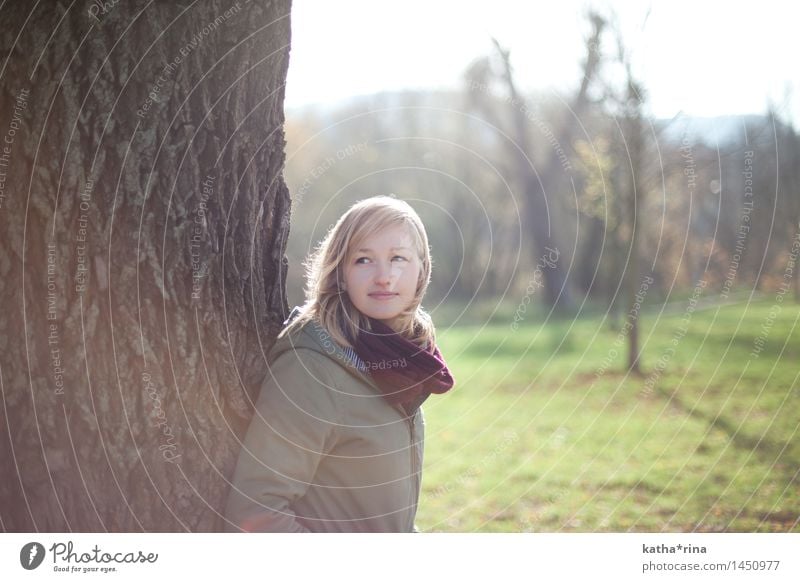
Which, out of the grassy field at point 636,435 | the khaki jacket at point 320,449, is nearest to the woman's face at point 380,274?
the khaki jacket at point 320,449

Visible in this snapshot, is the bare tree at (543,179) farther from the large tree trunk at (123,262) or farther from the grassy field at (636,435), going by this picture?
the large tree trunk at (123,262)

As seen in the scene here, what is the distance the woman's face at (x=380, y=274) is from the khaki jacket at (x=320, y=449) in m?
0.19

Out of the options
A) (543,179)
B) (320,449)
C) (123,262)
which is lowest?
(320,449)

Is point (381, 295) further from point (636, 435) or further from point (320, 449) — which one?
point (636, 435)

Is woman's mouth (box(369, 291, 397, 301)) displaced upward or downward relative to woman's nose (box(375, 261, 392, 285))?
downward

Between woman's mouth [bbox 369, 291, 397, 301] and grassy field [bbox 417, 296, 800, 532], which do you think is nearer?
woman's mouth [bbox 369, 291, 397, 301]

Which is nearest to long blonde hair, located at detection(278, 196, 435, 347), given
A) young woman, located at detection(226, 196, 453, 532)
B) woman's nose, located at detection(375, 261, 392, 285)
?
young woman, located at detection(226, 196, 453, 532)

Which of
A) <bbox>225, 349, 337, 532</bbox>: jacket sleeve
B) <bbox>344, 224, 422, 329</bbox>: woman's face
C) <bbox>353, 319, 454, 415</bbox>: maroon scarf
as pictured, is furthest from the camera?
<bbox>344, 224, 422, 329</bbox>: woman's face

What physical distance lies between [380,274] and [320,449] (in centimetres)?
58

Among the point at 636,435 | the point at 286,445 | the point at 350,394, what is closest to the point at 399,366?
the point at 350,394

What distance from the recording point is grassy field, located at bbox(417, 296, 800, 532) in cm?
455

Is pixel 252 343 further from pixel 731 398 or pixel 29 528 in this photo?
pixel 731 398

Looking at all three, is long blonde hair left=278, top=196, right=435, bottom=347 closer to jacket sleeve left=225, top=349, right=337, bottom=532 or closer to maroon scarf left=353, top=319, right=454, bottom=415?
maroon scarf left=353, top=319, right=454, bottom=415

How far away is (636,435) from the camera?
6203 millimetres
